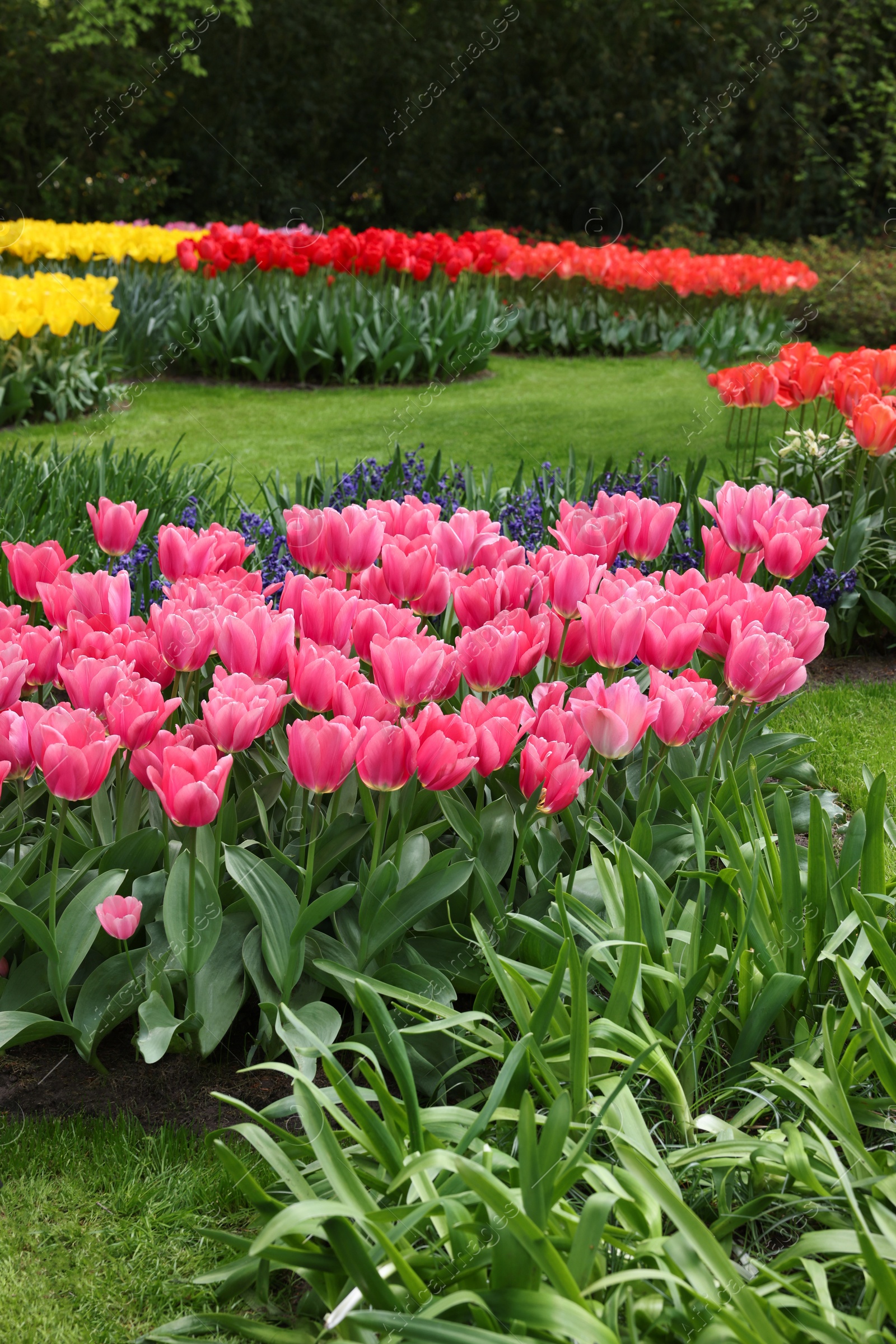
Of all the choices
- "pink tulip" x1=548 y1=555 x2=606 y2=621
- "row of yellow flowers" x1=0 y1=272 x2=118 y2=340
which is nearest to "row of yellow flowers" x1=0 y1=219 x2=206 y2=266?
"row of yellow flowers" x1=0 y1=272 x2=118 y2=340

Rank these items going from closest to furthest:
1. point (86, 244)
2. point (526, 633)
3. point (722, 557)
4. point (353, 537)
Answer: point (526, 633), point (353, 537), point (722, 557), point (86, 244)

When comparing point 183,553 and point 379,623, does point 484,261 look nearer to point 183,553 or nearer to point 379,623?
point 183,553

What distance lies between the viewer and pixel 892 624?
4207 mm

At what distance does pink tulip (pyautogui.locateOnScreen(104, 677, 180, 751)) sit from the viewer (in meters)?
1.86

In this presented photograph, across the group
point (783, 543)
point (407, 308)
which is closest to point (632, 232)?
point (407, 308)

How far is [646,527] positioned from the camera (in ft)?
8.30

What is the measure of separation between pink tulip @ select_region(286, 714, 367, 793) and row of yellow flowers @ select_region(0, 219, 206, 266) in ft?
29.7

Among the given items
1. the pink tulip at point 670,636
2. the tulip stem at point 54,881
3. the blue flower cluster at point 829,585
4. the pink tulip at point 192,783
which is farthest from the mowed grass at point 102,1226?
the blue flower cluster at point 829,585

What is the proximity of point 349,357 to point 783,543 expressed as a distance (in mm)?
6350

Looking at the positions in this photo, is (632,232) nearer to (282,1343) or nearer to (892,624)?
(892,624)

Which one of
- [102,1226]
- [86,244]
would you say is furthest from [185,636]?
[86,244]

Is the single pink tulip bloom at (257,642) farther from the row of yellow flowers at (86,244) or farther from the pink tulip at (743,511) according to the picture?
the row of yellow flowers at (86,244)

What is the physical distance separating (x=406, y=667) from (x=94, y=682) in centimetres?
52

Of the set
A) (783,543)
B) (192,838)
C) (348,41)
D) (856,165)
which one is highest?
(348,41)
